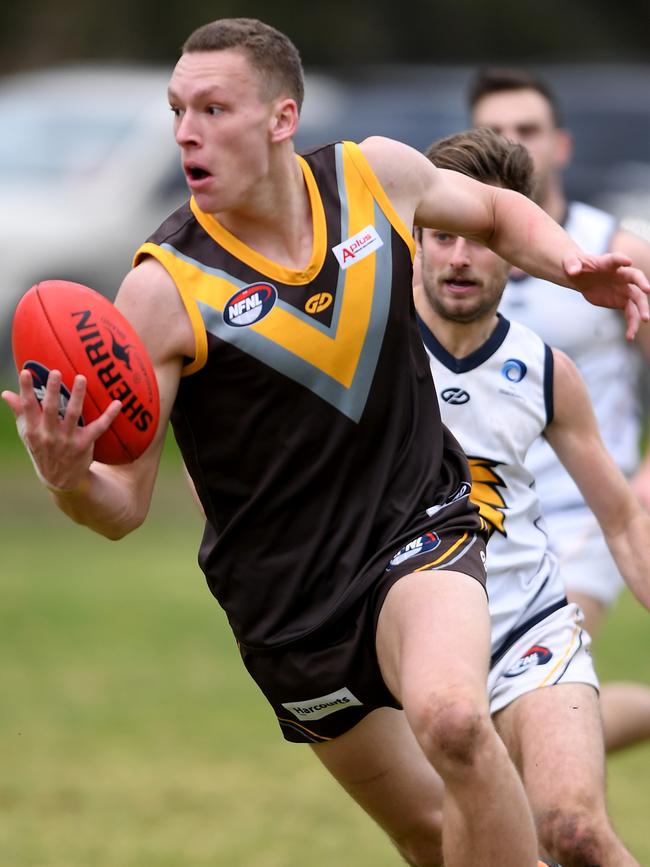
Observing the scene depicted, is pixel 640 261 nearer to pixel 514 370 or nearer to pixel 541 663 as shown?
pixel 514 370

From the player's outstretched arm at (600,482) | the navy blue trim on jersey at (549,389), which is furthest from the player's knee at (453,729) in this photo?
the navy blue trim on jersey at (549,389)

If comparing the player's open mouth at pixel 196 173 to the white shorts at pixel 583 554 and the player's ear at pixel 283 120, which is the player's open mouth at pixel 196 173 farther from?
the white shorts at pixel 583 554

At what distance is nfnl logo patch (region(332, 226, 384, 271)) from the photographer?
477 centimetres

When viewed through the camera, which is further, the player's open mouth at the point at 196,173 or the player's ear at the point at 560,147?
the player's ear at the point at 560,147

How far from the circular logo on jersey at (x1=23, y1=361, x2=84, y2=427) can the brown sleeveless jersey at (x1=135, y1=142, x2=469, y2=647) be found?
1.43 ft

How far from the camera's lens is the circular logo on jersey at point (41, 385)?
13.8 ft

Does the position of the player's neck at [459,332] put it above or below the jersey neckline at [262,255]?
below

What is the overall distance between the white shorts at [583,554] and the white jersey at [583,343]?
0.19ft

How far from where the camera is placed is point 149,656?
1064 cm

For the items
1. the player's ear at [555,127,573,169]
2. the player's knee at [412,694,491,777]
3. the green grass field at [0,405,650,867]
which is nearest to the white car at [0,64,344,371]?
the green grass field at [0,405,650,867]

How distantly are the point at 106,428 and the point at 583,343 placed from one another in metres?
3.05

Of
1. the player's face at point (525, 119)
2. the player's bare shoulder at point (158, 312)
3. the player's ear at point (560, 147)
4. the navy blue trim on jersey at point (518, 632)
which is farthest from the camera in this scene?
the player's ear at point (560, 147)

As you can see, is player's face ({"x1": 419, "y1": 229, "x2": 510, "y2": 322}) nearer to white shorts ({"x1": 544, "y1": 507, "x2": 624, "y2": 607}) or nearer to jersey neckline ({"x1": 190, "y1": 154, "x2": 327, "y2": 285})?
jersey neckline ({"x1": 190, "y1": 154, "x2": 327, "y2": 285})

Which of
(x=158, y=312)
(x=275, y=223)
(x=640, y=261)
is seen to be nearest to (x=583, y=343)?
(x=640, y=261)
